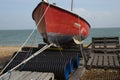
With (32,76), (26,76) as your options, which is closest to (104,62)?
(32,76)

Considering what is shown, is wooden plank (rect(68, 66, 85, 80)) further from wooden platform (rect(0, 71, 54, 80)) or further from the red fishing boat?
the red fishing boat

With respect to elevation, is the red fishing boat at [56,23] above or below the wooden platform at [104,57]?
above

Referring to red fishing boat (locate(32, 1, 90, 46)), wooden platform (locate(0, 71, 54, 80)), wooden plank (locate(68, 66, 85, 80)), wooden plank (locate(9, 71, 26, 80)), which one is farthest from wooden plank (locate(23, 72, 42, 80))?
red fishing boat (locate(32, 1, 90, 46))

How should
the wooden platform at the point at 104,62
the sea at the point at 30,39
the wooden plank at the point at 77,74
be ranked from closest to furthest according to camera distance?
the wooden plank at the point at 77,74
the wooden platform at the point at 104,62
the sea at the point at 30,39

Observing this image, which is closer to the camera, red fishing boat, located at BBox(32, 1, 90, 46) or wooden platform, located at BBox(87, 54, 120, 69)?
wooden platform, located at BBox(87, 54, 120, 69)

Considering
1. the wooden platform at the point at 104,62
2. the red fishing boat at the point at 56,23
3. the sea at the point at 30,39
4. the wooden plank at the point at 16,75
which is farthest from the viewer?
the sea at the point at 30,39

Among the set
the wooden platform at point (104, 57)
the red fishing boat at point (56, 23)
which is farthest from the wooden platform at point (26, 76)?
the wooden platform at point (104, 57)

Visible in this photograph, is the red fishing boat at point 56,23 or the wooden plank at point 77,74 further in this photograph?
the red fishing boat at point 56,23

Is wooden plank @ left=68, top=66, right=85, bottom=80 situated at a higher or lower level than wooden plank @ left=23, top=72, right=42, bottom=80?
lower

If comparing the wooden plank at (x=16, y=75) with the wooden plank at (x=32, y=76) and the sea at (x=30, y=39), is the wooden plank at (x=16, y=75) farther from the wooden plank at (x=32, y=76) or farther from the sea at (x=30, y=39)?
the sea at (x=30, y=39)

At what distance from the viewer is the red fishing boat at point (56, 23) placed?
8.64 m

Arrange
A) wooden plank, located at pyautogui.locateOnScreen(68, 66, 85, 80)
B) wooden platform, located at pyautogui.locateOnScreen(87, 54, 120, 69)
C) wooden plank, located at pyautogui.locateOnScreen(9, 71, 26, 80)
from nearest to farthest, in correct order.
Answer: wooden plank, located at pyautogui.locateOnScreen(9, 71, 26, 80), wooden plank, located at pyautogui.locateOnScreen(68, 66, 85, 80), wooden platform, located at pyautogui.locateOnScreen(87, 54, 120, 69)

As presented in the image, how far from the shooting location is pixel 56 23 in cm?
936

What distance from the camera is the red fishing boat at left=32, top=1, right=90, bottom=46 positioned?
28.4 feet
